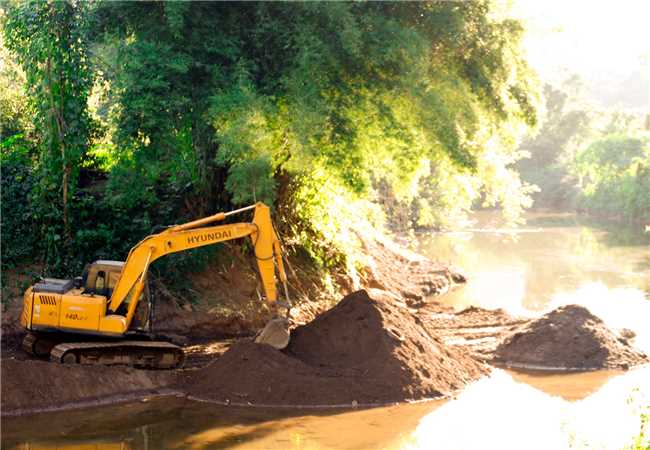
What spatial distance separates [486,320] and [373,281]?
12.3 ft

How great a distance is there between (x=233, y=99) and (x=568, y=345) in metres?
7.96

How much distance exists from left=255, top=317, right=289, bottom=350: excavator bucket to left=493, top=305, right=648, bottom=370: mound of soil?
15.3ft

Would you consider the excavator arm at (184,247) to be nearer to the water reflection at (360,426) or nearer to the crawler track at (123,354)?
the crawler track at (123,354)

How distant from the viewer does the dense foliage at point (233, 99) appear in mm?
17156

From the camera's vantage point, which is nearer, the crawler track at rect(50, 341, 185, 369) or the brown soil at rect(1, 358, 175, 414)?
the brown soil at rect(1, 358, 175, 414)

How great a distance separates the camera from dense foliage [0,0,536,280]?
17.2 metres

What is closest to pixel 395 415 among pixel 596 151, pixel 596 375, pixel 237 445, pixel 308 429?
pixel 308 429

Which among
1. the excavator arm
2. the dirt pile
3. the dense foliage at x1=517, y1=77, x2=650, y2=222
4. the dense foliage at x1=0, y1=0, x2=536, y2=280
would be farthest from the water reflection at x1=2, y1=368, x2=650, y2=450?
the dense foliage at x1=517, y1=77, x2=650, y2=222

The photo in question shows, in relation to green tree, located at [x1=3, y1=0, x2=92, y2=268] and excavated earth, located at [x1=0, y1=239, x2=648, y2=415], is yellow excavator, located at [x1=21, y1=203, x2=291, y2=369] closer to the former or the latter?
excavated earth, located at [x1=0, y1=239, x2=648, y2=415]

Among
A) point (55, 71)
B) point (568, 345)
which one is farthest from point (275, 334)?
point (55, 71)


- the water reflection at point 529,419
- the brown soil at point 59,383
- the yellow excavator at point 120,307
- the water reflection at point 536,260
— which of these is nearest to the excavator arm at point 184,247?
the yellow excavator at point 120,307

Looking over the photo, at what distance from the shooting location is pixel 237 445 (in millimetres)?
12742

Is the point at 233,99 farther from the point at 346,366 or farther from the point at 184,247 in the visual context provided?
the point at 346,366

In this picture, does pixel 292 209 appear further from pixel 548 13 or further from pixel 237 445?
pixel 237 445
